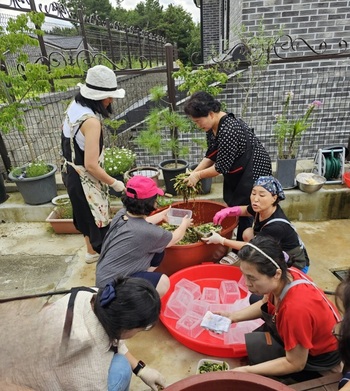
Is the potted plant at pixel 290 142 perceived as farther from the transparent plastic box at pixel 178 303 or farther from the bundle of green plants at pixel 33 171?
the bundle of green plants at pixel 33 171

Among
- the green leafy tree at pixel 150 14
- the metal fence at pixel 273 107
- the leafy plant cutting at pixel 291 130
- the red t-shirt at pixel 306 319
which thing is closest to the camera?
the red t-shirt at pixel 306 319

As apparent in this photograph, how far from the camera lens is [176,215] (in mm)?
2805

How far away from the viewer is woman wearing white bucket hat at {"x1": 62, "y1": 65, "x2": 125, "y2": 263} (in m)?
2.25

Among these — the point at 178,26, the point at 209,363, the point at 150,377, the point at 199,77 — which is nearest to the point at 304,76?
the point at 199,77

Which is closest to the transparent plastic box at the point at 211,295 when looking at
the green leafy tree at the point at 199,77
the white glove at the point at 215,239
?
the white glove at the point at 215,239

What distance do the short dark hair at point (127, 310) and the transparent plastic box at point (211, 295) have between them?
1.28 meters

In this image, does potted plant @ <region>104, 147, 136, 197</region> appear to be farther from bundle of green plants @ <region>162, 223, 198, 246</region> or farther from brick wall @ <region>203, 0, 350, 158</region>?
brick wall @ <region>203, 0, 350, 158</region>

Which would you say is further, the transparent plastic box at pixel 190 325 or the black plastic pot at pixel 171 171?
the black plastic pot at pixel 171 171

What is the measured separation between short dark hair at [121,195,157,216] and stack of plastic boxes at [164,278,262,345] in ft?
2.64

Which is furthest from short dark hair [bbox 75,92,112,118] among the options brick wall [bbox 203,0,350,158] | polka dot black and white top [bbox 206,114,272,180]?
brick wall [bbox 203,0,350,158]

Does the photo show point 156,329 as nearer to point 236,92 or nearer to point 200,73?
point 200,73

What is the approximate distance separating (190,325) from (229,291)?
473 millimetres

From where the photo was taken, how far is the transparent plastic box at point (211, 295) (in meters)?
2.46

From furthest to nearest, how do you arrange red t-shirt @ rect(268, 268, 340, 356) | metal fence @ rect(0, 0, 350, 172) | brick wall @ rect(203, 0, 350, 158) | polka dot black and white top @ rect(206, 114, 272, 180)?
metal fence @ rect(0, 0, 350, 172), brick wall @ rect(203, 0, 350, 158), polka dot black and white top @ rect(206, 114, 272, 180), red t-shirt @ rect(268, 268, 340, 356)
